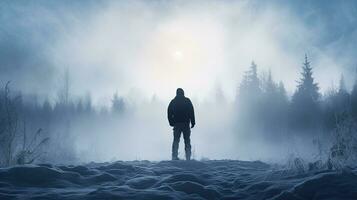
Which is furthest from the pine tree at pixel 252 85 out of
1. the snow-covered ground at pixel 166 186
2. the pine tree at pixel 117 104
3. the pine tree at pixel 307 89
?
the snow-covered ground at pixel 166 186

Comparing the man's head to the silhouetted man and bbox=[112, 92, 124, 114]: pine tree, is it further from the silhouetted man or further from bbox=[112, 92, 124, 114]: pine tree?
bbox=[112, 92, 124, 114]: pine tree

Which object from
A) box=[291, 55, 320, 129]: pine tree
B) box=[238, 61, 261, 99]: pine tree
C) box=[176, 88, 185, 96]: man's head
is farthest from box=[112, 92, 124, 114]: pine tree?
box=[176, 88, 185, 96]: man's head

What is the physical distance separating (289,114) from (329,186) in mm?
45917

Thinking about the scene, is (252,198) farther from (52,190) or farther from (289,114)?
(289,114)

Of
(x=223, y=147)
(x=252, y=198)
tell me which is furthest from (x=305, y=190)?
(x=223, y=147)

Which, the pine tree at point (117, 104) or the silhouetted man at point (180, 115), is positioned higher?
the pine tree at point (117, 104)

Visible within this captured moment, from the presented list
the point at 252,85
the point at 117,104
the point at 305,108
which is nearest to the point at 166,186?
the point at 305,108

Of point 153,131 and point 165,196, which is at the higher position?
point 153,131

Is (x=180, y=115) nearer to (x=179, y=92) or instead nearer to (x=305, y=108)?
(x=179, y=92)

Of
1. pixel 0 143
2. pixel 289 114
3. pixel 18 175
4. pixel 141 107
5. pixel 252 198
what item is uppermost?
pixel 141 107

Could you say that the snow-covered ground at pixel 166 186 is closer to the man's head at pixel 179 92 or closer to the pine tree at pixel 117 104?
the man's head at pixel 179 92

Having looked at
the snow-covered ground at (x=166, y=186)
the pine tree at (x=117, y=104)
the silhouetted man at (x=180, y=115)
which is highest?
the pine tree at (x=117, y=104)

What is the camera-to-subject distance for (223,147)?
70.0 metres

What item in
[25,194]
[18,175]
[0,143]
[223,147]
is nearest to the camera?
[25,194]
